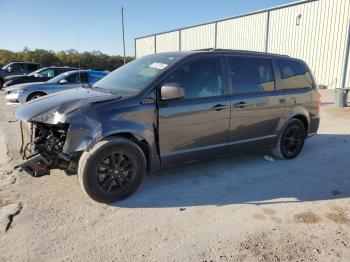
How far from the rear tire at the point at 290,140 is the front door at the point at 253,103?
218mm

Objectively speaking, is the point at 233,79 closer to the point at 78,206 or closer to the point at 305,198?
the point at 305,198

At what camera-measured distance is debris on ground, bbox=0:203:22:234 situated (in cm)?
333

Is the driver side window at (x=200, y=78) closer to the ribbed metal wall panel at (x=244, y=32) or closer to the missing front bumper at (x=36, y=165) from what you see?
the missing front bumper at (x=36, y=165)

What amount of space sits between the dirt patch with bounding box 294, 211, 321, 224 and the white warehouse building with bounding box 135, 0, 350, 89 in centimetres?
1631

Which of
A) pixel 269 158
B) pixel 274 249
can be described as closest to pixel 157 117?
pixel 274 249

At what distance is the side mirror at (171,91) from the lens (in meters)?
3.91

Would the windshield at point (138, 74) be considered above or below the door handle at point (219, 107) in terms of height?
above

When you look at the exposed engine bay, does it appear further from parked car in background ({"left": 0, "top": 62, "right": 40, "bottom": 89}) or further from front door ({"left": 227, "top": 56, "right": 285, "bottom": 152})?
parked car in background ({"left": 0, "top": 62, "right": 40, "bottom": 89})

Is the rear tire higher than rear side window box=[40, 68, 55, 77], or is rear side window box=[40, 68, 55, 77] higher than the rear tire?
rear side window box=[40, 68, 55, 77]

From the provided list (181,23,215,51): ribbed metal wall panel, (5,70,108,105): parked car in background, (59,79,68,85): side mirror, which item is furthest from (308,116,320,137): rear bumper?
(181,23,215,51): ribbed metal wall panel

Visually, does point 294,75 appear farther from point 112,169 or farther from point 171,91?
point 112,169

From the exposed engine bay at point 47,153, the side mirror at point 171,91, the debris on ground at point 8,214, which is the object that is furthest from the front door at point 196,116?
the debris on ground at point 8,214

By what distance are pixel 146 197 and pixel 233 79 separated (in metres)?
2.14

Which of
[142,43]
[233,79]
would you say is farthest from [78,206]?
[142,43]
